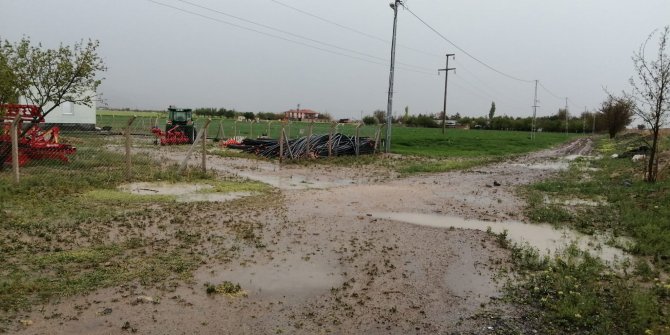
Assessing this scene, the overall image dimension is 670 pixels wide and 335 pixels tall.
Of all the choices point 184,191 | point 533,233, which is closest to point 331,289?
point 533,233

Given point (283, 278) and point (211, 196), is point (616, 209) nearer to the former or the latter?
point (283, 278)

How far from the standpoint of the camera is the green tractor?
31.2 meters

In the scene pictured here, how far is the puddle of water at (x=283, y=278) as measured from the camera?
5.74m

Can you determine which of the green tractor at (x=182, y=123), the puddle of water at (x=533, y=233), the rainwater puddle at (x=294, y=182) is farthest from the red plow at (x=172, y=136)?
the puddle of water at (x=533, y=233)

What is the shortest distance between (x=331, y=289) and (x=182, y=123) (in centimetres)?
2793

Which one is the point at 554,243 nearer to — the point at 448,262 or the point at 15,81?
the point at 448,262

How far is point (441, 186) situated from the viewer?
49.3 ft

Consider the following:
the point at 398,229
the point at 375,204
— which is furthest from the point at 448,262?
the point at 375,204

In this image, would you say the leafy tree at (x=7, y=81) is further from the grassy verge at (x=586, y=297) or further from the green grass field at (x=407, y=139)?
A: the grassy verge at (x=586, y=297)

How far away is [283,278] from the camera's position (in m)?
6.16

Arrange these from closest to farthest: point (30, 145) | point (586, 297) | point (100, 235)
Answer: point (586, 297), point (100, 235), point (30, 145)

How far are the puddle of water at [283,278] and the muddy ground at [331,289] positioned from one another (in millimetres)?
12

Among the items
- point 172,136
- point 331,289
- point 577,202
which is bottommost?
point 331,289

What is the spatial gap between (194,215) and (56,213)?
236cm
